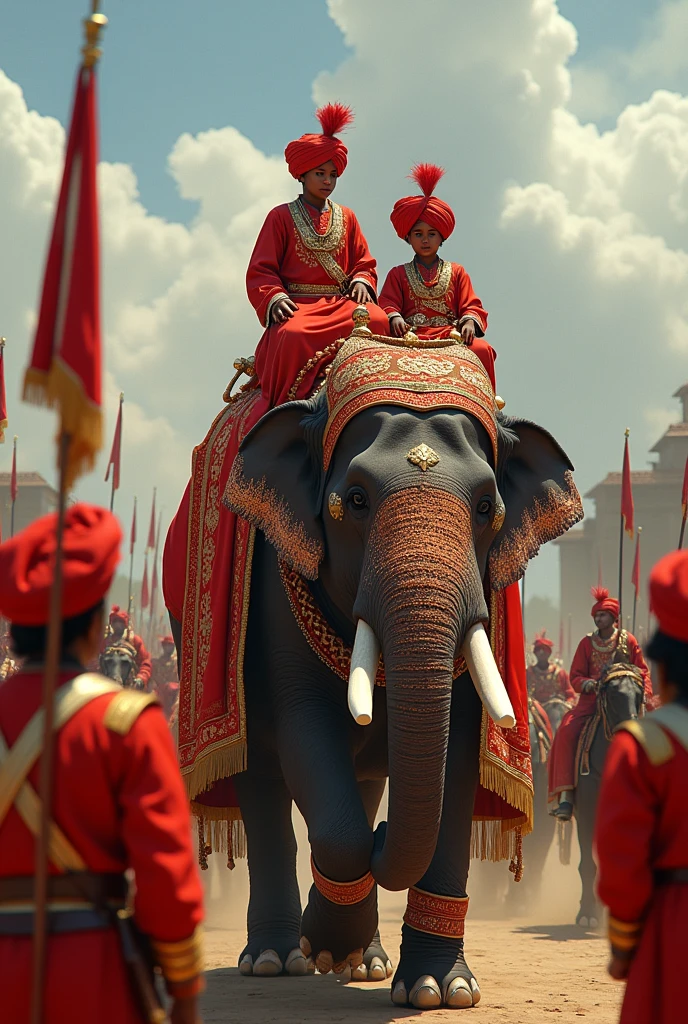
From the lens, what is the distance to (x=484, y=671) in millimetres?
6270

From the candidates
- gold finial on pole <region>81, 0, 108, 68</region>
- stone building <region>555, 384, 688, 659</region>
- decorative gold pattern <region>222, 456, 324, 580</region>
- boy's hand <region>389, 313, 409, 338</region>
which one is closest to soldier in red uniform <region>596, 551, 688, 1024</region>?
gold finial on pole <region>81, 0, 108, 68</region>

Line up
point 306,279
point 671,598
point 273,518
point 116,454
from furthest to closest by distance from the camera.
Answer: point 116,454
point 306,279
point 273,518
point 671,598

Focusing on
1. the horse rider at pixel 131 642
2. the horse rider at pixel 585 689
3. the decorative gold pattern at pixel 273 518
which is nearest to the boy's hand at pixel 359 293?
the decorative gold pattern at pixel 273 518

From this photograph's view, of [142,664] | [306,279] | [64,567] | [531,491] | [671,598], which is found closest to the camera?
[64,567]

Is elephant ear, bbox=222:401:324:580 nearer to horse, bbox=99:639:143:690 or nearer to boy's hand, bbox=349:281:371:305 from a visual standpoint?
boy's hand, bbox=349:281:371:305

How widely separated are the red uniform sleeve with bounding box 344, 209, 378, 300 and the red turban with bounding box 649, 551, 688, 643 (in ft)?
15.3

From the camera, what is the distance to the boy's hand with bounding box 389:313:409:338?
8266 mm

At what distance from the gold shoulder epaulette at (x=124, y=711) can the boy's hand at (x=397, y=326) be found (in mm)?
4967

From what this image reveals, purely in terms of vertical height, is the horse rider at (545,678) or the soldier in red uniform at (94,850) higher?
the horse rider at (545,678)

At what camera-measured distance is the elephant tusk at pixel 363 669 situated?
6.11 metres

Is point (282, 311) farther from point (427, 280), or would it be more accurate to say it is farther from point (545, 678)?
point (545, 678)

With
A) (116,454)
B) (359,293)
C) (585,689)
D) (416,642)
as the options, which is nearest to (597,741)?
(585,689)

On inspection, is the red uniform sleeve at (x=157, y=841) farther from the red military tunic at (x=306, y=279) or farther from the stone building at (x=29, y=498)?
the stone building at (x=29, y=498)

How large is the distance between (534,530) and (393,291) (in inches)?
74.4
